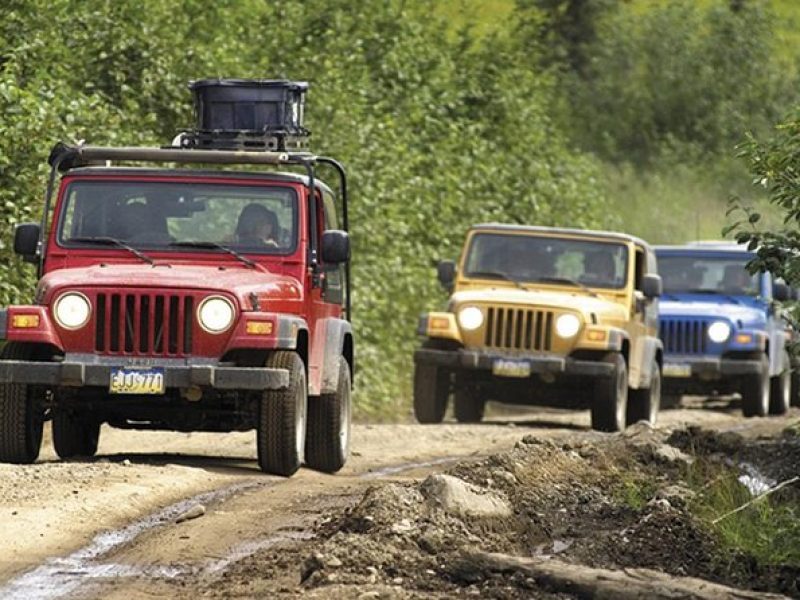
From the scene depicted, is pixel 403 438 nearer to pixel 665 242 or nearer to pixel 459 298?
pixel 459 298

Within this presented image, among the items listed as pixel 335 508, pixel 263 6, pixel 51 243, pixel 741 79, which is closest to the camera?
pixel 335 508

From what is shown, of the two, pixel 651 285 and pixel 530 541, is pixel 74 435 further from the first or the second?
pixel 651 285

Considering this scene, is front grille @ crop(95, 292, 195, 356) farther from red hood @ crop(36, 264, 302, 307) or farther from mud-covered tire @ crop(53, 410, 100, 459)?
mud-covered tire @ crop(53, 410, 100, 459)

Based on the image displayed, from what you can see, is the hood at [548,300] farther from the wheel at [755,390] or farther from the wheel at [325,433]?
the wheel at [325,433]

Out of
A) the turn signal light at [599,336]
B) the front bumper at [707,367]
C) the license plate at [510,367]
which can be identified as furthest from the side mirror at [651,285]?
the front bumper at [707,367]

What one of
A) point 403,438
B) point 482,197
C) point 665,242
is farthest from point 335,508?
point 665,242

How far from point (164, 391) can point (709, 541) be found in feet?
12.5

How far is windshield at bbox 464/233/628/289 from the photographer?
21.1 m

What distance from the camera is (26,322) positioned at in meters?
13.1

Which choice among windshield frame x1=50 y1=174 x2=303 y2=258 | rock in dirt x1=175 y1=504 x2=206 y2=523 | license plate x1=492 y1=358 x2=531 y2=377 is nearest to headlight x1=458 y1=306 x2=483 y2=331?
license plate x1=492 y1=358 x2=531 y2=377

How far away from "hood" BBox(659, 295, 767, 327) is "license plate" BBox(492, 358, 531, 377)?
564 centimetres

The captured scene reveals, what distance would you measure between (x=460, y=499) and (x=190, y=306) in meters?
2.89

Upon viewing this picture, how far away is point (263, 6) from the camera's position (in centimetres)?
2594

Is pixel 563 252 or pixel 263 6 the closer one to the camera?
pixel 563 252
